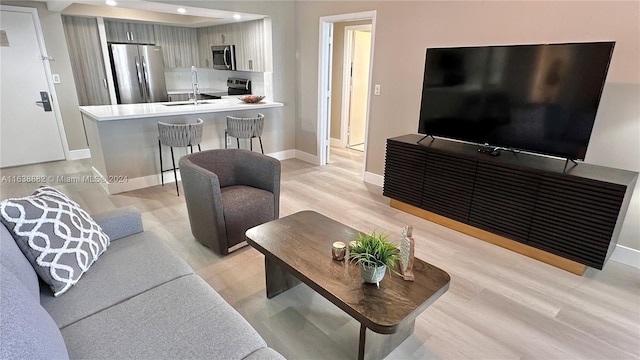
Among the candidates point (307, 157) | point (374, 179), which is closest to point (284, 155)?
point (307, 157)

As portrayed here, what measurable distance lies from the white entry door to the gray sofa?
4.31m

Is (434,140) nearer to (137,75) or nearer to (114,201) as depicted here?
(114,201)

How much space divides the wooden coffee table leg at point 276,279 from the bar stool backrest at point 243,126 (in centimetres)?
259

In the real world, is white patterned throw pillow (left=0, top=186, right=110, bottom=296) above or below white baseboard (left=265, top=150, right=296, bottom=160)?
above

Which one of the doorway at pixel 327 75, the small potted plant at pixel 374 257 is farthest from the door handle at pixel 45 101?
the small potted plant at pixel 374 257

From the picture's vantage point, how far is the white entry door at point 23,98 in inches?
172

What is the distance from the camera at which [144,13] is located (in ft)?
18.6

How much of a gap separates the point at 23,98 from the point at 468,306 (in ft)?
19.3

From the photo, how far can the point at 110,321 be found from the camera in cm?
135

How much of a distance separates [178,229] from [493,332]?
2.63m

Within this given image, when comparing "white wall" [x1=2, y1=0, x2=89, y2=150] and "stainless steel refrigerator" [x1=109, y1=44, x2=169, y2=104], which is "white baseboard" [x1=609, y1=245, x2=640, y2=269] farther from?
"stainless steel refrigerator" [x1=109, y1=44, x2=169, y2=104]

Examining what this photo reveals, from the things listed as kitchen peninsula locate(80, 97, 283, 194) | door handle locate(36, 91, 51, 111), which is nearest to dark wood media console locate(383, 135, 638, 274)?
kitchen peninsula locate(80, 97, 283, 194)

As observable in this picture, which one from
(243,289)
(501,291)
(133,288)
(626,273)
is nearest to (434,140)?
(501,291)

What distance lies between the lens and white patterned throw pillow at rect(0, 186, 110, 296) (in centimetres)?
147
